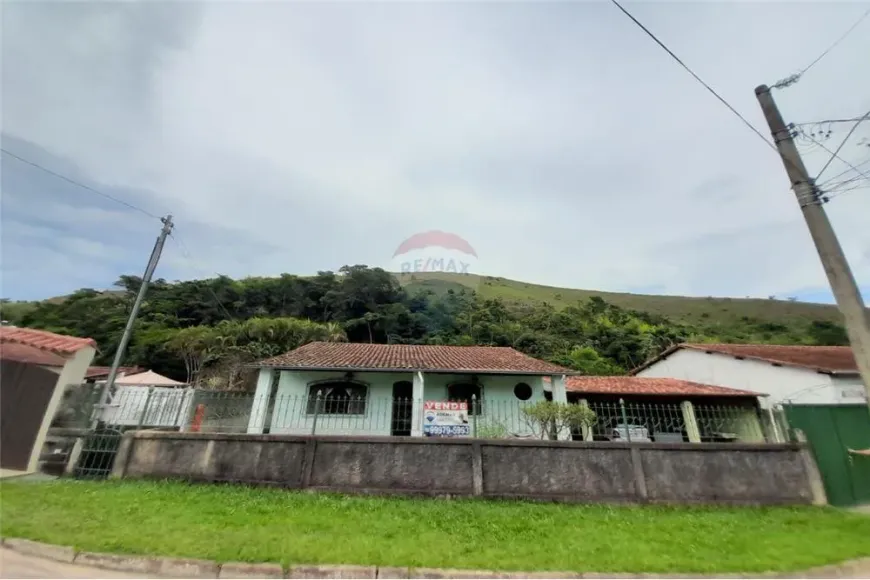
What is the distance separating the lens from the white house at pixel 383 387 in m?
12.7

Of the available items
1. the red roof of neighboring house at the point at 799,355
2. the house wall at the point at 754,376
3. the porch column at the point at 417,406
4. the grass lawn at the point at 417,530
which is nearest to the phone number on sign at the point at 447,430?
the grass lawn at the point at 417,530

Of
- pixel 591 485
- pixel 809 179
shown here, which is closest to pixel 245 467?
pixel 591 485

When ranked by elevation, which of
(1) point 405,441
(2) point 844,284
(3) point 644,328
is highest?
(3) point 644,328

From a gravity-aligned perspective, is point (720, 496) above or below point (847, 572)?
above

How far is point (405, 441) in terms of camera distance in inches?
291

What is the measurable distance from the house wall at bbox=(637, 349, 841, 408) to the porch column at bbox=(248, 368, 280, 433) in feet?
48.1

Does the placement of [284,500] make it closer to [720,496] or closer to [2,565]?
[2,565]

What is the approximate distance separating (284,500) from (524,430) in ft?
22.7

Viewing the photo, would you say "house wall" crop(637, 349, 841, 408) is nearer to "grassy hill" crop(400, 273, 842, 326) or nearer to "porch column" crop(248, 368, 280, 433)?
"porch column" crop(248, 368, 280, 433)

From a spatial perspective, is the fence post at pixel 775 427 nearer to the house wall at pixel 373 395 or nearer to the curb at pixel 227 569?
the curb at pixel 227 569

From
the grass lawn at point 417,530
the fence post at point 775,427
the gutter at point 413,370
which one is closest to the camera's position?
the grass lawn at point 417,530

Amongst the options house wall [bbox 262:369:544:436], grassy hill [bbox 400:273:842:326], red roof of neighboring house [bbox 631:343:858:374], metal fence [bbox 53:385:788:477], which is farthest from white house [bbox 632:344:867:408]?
grassy hill [bbox 400:273:842:326]

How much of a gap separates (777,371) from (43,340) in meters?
18.2

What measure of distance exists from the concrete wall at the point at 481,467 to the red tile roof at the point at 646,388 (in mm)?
6562
